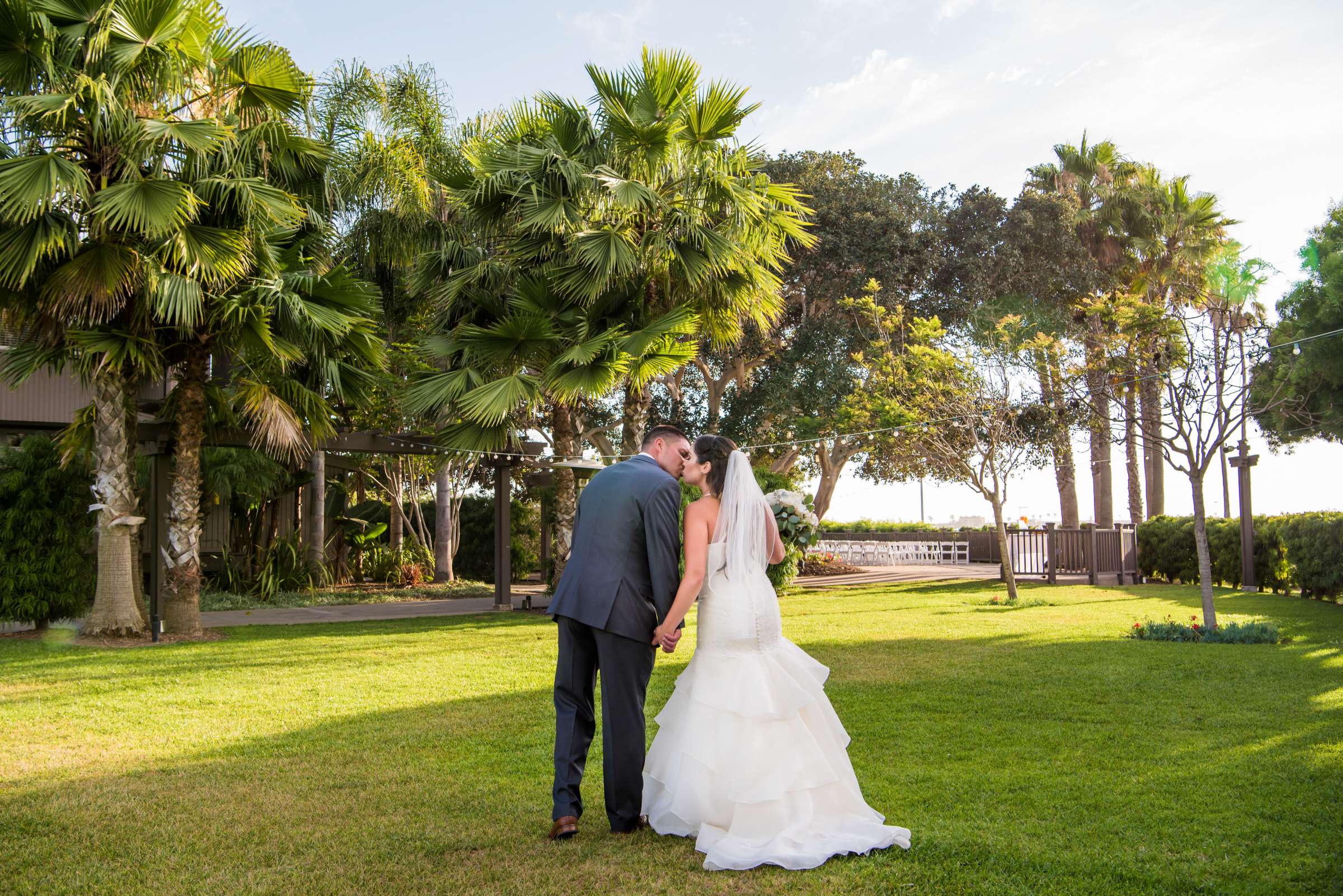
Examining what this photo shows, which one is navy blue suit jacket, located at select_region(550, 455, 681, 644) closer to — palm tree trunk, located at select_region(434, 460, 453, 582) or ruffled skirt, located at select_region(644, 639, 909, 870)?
ruffled skirt, located at select_region(644, 639, 909, 870)

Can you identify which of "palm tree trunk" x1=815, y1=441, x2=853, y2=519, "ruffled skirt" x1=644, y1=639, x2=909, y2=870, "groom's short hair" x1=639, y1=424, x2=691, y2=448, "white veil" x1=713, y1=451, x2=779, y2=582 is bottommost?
"ruffled skirt" x1=644, y1=639, x2=909, y2=870

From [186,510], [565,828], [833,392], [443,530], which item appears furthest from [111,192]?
[833,392]

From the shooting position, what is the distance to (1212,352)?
11.3 meters

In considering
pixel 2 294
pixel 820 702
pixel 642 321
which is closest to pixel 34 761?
pixel 820 702

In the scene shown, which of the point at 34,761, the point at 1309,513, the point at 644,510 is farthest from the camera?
the point at 1309,513

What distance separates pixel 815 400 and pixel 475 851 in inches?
790

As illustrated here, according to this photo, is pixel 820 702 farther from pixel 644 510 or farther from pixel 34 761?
pixel 34 761

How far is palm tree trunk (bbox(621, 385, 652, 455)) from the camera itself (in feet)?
48.2

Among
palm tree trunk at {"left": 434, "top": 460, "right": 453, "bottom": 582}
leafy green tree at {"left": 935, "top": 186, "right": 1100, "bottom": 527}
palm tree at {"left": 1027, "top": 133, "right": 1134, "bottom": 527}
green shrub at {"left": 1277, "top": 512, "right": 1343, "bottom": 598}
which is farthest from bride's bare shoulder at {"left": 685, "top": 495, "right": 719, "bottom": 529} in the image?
palm tree at {"left": 1027, "top": 133, "right": 1134, "bottom": 527}

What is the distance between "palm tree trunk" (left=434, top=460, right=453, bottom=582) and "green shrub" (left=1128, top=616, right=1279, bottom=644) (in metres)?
14.1

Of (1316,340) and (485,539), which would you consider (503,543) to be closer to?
(485,539)

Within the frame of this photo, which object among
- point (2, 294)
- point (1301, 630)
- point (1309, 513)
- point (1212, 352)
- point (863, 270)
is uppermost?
point (863, 270)

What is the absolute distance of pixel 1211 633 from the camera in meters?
11.1

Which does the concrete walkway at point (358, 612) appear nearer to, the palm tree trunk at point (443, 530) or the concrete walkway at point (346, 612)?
the concrete walkway at point (346, 612)
